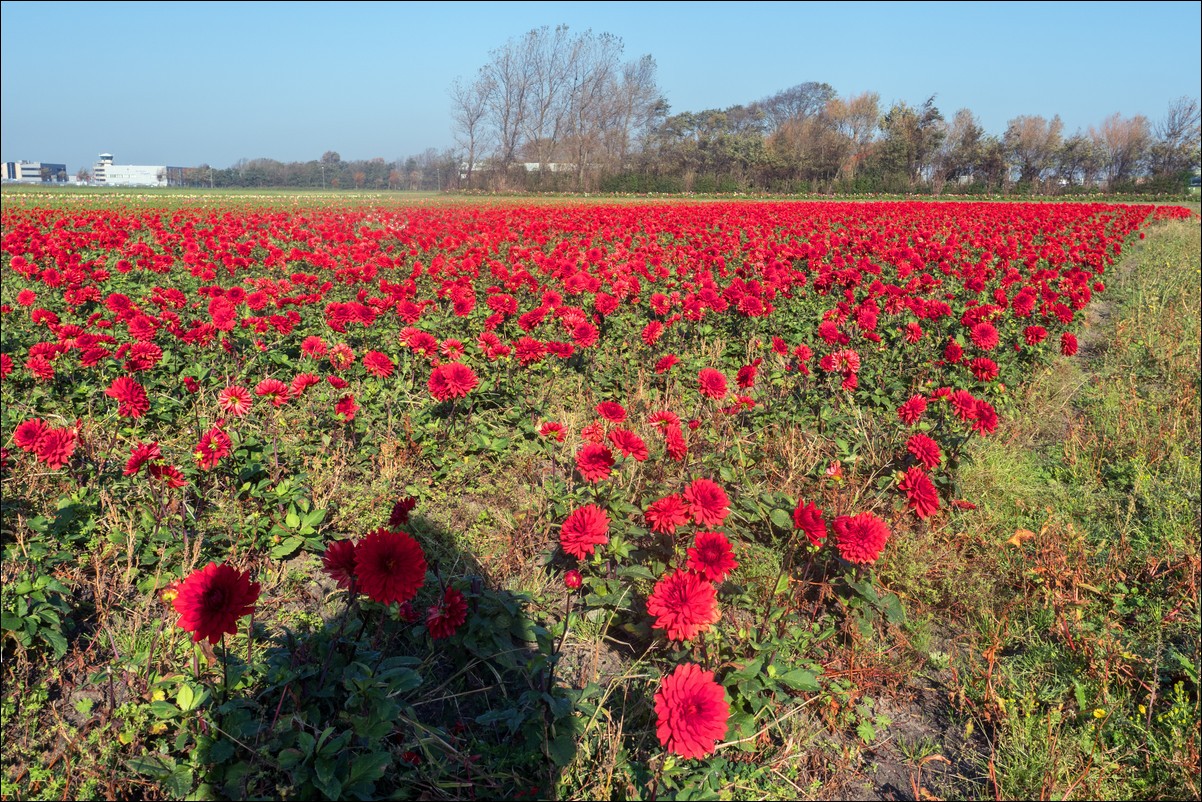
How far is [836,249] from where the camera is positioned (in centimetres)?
1071

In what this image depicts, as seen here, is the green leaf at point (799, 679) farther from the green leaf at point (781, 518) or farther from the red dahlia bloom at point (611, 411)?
the red dahlia bloom at point (611, 411)

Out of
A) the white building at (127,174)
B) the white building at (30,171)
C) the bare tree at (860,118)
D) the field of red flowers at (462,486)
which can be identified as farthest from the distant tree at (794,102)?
the white building at (30,171)

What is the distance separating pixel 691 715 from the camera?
1.61 meters

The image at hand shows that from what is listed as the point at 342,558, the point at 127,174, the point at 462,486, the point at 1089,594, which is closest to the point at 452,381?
the point at 462,486

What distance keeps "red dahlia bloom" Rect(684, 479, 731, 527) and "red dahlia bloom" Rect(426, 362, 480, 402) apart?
1.47 meters

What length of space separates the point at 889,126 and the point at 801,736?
7098 cm

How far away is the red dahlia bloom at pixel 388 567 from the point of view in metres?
1.73

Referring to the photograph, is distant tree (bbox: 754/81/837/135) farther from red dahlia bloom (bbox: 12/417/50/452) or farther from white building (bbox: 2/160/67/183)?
white building (bbox: 2/160/67/183)

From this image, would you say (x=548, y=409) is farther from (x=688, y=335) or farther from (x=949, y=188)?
(x=949, y=188)

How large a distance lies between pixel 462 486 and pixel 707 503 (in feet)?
6.28

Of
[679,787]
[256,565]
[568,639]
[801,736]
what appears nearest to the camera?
[679,787]

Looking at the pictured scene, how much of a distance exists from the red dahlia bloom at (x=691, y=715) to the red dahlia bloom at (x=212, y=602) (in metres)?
1.07

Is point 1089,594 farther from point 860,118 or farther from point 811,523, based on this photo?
point 860,118

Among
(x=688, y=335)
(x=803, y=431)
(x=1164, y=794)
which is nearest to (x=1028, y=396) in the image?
(x=803, y=431)
